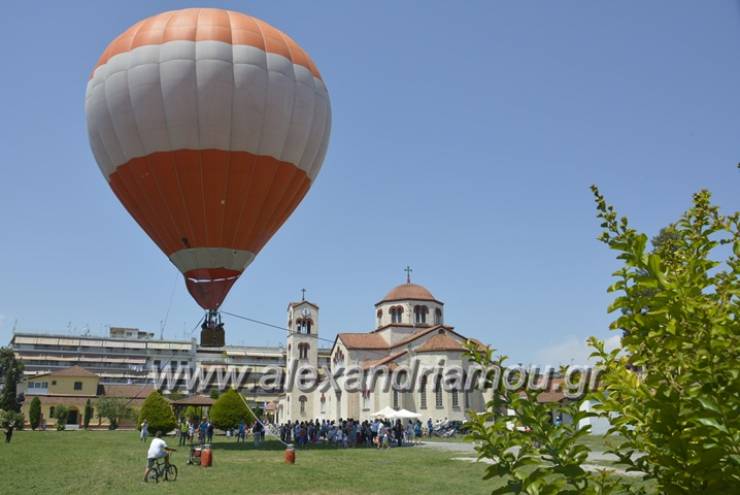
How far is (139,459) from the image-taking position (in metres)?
23.4

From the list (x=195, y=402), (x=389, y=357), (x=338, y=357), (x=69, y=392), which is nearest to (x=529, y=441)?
(x=195, y=402)

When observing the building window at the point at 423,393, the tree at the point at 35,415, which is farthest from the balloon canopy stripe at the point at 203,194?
the tree at the point at 35,415

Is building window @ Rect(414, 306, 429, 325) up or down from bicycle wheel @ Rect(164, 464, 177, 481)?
up

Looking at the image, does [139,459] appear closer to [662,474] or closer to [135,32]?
[135,32]

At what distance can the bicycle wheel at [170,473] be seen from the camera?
16.3 m

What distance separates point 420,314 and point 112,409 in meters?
32.5

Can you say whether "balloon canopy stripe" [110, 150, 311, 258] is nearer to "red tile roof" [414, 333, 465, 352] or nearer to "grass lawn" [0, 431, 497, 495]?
"grass lawn" [0, 431, 497, 495]

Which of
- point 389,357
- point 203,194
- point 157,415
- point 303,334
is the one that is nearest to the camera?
point 203,194

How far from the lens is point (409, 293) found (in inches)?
2314

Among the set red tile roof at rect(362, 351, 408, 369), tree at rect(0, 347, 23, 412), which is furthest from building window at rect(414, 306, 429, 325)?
tree at rect(0, 347, 23, 412)

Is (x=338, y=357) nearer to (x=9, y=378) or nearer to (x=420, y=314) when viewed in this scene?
(x=420, y=314)

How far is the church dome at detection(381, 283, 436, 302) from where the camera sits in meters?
58.4

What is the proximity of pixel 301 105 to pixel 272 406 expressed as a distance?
75833 millimetres

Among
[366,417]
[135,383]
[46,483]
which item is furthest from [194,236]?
[135,383]
